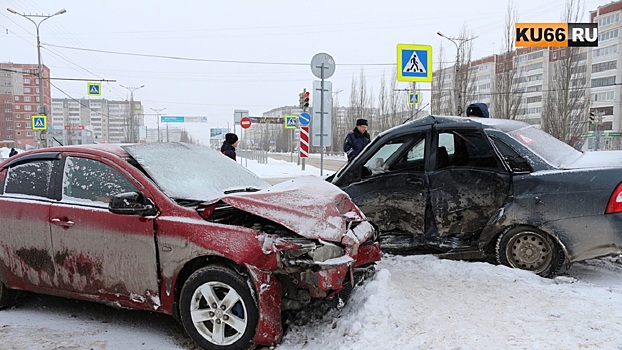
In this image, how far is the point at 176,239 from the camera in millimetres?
3666

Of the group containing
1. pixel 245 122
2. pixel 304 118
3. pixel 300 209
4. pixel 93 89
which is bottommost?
pixel 300 209

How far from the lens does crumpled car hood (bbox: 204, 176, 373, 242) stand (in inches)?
141

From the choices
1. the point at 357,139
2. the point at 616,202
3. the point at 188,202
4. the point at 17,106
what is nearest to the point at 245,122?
the point at 357,139

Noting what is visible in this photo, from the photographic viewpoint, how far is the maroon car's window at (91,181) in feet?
13.2

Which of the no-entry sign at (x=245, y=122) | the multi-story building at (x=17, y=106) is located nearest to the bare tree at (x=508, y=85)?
the no-entry sign at (x=245, y=122)

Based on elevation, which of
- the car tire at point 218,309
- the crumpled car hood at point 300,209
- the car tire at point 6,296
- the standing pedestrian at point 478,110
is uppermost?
the standing pedestrian at point 478,110


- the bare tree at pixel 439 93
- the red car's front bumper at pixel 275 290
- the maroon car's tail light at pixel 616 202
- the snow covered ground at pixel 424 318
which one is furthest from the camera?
the bare tree at pixel 439 93

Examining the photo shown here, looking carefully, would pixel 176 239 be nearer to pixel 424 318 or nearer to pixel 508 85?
pixel 424 318

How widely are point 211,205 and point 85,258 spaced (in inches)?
48.4

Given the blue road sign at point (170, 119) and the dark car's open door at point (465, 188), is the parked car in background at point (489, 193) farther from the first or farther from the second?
the blue road sign at point (170, 119)

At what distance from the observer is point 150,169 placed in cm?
412

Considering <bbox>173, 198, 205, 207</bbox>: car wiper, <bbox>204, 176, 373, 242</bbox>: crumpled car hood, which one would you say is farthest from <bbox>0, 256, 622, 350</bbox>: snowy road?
<bbox>173, 198, 205, 207</bbox>: car wiper

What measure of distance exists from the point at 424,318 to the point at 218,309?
1.52m

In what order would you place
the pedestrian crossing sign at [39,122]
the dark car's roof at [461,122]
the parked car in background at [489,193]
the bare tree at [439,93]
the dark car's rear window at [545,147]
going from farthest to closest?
the bare tree at [439,93], the pedestrian crossing sign at [39,122], the dark car's roof at [461,122], the dark car's rear window at [545,147], the parked car in background at [489,193]
